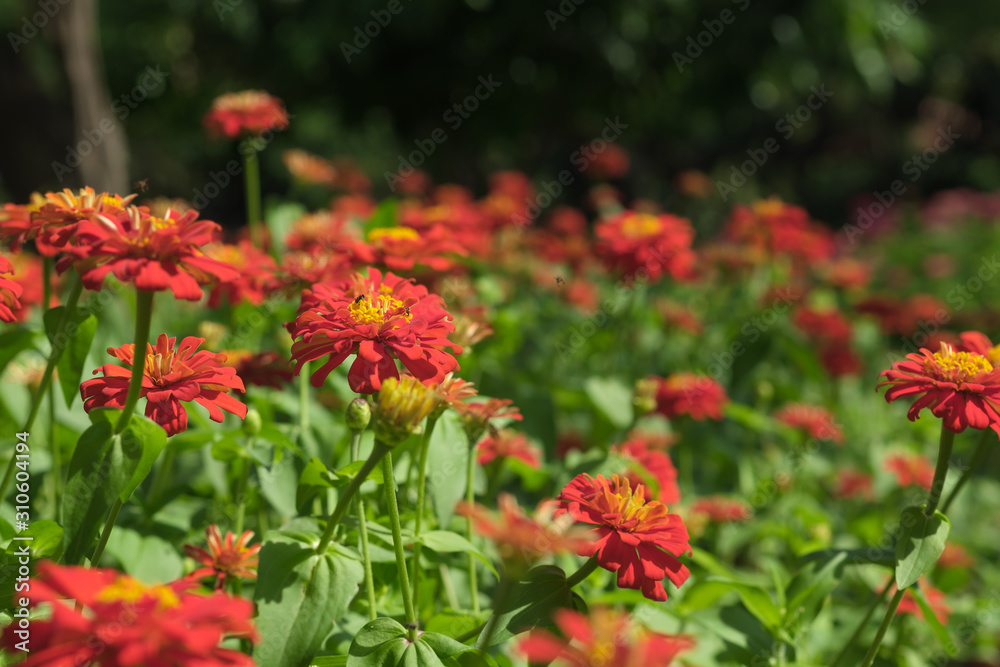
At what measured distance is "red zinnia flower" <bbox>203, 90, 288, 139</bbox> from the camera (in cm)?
184

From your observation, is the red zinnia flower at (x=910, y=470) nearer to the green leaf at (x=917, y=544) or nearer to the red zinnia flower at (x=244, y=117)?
the green leaf at (x=917, y=544)

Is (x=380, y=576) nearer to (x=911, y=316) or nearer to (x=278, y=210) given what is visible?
(x=278, y=210)

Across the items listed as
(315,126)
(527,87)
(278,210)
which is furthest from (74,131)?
(315,126)

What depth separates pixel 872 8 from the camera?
532 centimetres

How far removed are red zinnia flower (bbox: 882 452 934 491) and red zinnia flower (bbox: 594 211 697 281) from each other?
0.75m

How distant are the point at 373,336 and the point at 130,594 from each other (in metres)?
0.39

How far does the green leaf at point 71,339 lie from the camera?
1.03m

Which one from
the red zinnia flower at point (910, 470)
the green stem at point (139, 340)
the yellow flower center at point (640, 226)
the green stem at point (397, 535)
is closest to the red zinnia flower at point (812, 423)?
the red zinnia flower at point (910, 470)

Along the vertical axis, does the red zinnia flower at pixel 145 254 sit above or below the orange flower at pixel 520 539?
above

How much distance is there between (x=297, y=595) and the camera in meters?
0.88

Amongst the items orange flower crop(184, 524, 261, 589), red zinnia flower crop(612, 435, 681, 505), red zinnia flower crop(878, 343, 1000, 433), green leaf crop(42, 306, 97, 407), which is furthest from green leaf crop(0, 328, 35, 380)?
red zinnia flower crop(878, 343, 1000, 433)

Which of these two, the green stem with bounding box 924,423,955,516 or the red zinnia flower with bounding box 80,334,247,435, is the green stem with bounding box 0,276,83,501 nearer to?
the red zinnia flower with bounding box 80,334,247,435

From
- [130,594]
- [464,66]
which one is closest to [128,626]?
[130,594]

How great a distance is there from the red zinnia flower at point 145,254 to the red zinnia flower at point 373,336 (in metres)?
0.14
